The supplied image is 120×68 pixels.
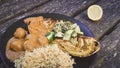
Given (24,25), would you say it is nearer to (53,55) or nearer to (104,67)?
(53,55)

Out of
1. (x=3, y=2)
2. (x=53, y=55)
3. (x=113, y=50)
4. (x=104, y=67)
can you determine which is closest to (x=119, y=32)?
(x=113, y=50)

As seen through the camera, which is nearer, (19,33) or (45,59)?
(45,59)

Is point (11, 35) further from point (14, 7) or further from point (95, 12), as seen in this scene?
point (95, 12)

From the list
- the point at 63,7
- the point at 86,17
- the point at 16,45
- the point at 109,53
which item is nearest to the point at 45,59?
the point at 16,45

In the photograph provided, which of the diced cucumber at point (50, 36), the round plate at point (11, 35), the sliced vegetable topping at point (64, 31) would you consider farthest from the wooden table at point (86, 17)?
the diced cucumber at point (50, 36)

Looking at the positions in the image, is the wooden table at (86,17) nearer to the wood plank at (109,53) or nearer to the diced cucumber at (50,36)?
the wood plank at (109,53)

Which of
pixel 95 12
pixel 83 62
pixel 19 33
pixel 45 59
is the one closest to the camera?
pixel 45 59

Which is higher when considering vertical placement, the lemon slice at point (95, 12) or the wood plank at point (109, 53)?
the lemon slice at point (95, 12)
